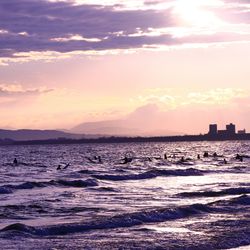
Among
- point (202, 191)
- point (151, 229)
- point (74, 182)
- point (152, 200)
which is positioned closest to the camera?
point (151, 229)

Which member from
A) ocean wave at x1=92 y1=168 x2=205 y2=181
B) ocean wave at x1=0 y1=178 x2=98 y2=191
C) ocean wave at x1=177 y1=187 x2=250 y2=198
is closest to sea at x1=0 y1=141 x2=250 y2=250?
ocean wave at x1=177 y1=187 x2=250 y2=198

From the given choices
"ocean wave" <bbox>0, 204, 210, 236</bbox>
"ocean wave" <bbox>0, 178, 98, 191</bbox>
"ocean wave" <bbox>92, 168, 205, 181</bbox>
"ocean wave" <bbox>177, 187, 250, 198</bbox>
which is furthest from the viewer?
"ocean wave" <bbox>92, 168, 205, 181</bbox>

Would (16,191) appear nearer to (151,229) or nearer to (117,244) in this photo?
(151,229)

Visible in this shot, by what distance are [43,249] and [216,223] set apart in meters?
8.23

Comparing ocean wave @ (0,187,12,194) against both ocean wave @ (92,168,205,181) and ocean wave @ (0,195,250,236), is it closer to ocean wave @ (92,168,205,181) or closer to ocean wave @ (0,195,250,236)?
ocean wave @ (0,195,250,236)

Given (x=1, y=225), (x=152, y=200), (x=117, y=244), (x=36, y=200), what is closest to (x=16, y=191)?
(x=36, y=200)

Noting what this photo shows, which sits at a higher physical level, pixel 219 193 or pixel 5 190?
pixel 5 190

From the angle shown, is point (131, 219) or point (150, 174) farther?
point (150, 174)

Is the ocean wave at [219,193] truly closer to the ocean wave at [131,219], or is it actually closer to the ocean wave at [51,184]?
the ocean wave at [131,219]

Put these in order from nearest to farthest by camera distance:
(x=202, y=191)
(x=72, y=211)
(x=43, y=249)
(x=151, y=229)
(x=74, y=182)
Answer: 1. (x=43, y=249)
2. (x=151, y=229)
3. (x=72, y=211)
4. (x=202, y=191)
5. (x=74, y=182)

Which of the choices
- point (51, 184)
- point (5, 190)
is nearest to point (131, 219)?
point (5, 190)

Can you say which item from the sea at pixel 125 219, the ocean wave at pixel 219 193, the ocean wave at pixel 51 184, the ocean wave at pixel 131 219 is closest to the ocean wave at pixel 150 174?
the ocean wave at pixel 51 184

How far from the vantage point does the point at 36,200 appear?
118 feet

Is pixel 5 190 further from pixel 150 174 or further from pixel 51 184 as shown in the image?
pixel 150 174
